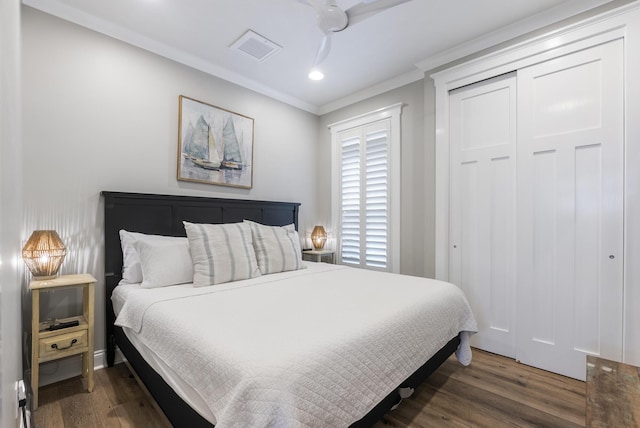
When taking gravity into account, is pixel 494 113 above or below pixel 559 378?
above

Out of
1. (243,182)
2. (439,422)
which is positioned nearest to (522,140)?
(439,422)

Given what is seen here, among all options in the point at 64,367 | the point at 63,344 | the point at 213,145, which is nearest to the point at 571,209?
the point at 213,145

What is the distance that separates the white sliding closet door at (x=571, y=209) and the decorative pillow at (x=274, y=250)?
1.99 metres

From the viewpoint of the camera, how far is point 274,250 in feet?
8.84

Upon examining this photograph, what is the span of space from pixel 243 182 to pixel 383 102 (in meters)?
1.91

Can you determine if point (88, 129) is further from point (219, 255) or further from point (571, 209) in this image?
point (571, 209)

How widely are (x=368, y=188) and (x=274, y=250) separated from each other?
59.6 inches

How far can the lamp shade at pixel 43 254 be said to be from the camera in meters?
1.90

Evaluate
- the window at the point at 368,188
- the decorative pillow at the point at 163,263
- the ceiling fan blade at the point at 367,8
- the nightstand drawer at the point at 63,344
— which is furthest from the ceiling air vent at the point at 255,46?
the nightstand drawer at the point at 63,344

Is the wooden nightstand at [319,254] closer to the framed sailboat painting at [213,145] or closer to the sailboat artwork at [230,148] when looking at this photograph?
the framed sailboat painting at [213,145]

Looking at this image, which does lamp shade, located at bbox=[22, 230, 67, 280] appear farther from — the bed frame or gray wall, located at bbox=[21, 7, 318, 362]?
the bed frame

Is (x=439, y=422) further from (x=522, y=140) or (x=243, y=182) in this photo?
(x=243, y=182)

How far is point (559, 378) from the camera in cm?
219

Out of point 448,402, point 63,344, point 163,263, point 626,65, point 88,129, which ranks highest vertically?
point 626,65
